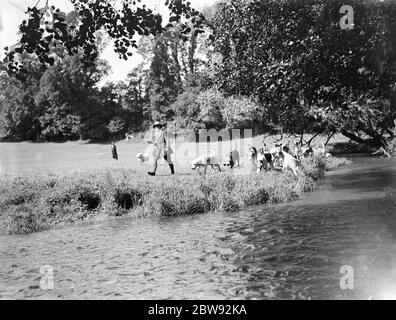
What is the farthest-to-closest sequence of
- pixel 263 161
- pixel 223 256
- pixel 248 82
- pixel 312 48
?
pixel 263 161
pixel 248 82
pixel 223 256
pixel 312 48

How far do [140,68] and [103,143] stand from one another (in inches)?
735

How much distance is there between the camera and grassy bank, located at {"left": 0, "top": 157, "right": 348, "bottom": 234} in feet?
57.7

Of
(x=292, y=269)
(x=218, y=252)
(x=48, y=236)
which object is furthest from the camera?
(x=48, y=236)

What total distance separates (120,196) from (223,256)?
8873 mm

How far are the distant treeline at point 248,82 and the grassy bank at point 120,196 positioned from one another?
11.8ft

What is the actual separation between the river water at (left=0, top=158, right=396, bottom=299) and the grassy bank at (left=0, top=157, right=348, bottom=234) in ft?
2.93

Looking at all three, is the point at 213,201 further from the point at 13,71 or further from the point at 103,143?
the point at 103,143

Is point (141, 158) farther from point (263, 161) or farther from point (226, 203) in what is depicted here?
point (226, 203)

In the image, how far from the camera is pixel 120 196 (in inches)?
741

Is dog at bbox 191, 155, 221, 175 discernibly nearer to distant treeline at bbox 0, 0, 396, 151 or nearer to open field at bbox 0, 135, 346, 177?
distant treeline at bbox 0, 0, 396, 151

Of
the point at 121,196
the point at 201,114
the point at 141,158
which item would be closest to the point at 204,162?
the point at 121,196

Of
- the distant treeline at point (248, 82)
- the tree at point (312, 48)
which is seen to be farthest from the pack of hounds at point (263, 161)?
the tree at point (312, 48)

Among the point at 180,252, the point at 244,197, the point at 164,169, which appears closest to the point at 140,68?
the point at 164,169

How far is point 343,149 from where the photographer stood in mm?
43844
